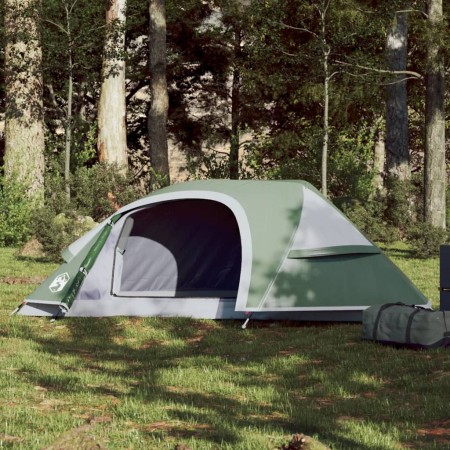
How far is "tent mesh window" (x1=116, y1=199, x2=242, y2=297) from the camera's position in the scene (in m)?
13.1

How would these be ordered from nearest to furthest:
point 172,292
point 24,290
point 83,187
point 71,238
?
point 172,292 < point 24,290 < point 71,238 < point 83,187

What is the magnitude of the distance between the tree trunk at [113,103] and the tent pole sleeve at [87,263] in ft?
43.1

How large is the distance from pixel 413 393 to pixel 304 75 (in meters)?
18.9

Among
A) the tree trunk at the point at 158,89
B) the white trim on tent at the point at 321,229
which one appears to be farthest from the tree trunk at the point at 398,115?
the white trim on tent at the point at 321,229

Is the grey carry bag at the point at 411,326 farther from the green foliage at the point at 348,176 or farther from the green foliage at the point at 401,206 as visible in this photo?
the green foliage at the point at 348,176

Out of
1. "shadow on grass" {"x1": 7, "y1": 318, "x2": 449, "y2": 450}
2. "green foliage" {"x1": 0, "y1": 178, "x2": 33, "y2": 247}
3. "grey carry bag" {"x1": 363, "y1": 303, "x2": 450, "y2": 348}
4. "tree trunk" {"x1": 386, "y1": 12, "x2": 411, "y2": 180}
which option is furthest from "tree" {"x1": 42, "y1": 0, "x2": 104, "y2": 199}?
"grey carry bag" {"x1": 363, "y1": 303, "x2": 450, "y2": 348}

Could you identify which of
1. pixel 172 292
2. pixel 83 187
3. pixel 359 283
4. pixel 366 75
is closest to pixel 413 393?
pixel 359 283

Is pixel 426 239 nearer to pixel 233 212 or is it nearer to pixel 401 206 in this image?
pixel 401 206

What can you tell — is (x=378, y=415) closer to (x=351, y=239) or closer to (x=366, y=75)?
(x=351, y=239)

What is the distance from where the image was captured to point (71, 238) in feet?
64.5

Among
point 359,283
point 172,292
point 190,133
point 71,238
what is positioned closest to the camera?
point 359,283

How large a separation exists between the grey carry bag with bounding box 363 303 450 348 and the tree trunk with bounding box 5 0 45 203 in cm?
1503

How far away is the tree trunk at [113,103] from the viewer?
25377 mm

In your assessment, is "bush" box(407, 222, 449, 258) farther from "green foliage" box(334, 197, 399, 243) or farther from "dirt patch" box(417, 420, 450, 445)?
"dirt patch" box(417, 420, 450, 445)
